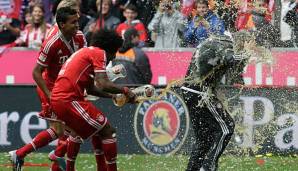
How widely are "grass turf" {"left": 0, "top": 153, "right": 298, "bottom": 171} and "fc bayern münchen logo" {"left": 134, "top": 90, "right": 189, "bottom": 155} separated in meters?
0.23

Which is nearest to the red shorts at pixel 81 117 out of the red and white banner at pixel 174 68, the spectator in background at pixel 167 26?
the red and white banner at pixel 174 68

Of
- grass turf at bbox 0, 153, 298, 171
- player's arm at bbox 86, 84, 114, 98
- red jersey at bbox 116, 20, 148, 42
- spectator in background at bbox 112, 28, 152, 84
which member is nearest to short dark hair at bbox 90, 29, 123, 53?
player's arm at bbox 86, 84, 114, 98

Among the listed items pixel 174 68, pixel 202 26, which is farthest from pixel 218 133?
pixel 174 68

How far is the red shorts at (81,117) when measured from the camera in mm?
10844

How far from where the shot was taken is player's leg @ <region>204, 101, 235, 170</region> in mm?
11016

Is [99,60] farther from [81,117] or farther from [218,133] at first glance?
[218,133]

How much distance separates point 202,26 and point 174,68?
2941 mm

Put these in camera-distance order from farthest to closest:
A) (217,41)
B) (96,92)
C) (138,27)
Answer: (138,27) < (96,92) < (217,41)

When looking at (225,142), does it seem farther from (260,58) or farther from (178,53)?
(178,53)

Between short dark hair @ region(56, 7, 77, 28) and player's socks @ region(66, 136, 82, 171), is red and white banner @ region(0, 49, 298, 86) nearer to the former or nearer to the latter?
short dark hair @ region(56, 7, 77, 28)

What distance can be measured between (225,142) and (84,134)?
153cm

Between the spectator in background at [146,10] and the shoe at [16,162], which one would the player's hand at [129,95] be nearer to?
the shoe at [16,162]

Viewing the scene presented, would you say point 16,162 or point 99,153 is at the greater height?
point 99,153

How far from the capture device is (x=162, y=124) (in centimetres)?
1510
